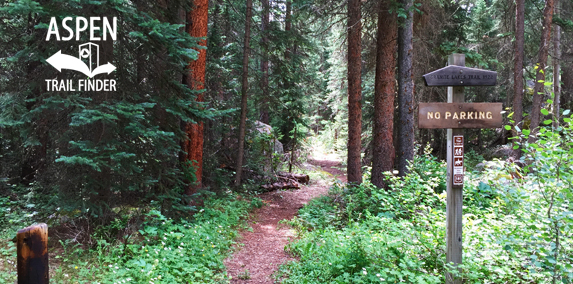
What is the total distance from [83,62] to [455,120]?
5996 mm

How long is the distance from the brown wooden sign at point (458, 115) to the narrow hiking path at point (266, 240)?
359 centimetres

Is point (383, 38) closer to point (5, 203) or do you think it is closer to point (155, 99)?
point (155, 99)

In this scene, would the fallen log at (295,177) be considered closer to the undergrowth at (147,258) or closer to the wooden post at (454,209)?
the undergrowth at (147,258)

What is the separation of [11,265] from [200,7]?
20.1 ft

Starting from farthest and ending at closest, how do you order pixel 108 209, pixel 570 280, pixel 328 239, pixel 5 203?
1. pixel 5 203
2. pixel 328 239
3. pixel 108 209
4. pixel 570 280

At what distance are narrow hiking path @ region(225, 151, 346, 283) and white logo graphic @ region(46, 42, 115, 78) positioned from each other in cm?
417

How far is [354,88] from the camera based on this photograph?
430 inches

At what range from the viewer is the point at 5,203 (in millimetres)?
7090

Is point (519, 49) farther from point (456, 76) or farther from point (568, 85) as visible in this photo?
point (456, 76)

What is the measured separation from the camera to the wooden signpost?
13.6ft

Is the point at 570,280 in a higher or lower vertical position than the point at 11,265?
higher

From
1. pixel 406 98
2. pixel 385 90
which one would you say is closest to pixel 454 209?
pixel 406 98

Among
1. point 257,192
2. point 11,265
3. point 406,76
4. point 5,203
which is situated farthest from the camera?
point 257,192

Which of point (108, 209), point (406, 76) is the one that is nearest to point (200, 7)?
point (108, 209)
